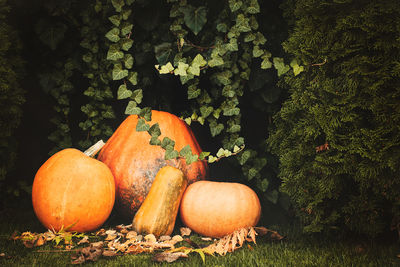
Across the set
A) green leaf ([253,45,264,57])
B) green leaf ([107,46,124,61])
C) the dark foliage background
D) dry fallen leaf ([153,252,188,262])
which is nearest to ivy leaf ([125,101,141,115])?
the dark foliage background

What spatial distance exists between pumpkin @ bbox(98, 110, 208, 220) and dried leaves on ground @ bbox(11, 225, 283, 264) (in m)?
0.30

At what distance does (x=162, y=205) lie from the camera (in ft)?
7.76

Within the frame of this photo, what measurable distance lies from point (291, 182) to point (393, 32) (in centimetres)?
100

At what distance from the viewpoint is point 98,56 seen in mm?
2918

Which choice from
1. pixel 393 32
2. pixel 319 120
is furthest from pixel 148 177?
pixel 393 32

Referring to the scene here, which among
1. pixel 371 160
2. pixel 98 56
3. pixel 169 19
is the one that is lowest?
pixel 371 160

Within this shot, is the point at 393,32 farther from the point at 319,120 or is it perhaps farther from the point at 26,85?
the point at 26,85

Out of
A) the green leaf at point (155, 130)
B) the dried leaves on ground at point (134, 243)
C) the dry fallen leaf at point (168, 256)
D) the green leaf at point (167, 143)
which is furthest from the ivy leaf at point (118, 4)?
the dry fallen leaf at point (168, 256)

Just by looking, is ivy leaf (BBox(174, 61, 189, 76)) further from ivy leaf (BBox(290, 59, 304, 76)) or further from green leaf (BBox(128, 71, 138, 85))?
ivy leaf (BBox(290, 59, 304, 76))

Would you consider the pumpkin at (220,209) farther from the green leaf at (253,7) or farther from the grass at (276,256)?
the green leaf at (253,7)

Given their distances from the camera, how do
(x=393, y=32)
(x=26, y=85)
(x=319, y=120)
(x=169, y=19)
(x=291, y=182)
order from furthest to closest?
(x=26, y=85), (x=169, y=19), (x=291, y=182), (x=319, y=120), (x=393, y=32)

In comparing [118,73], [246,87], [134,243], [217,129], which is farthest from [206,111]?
[134,243]

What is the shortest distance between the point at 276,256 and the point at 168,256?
1.87 ft

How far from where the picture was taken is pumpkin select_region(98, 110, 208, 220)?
2.66 m
